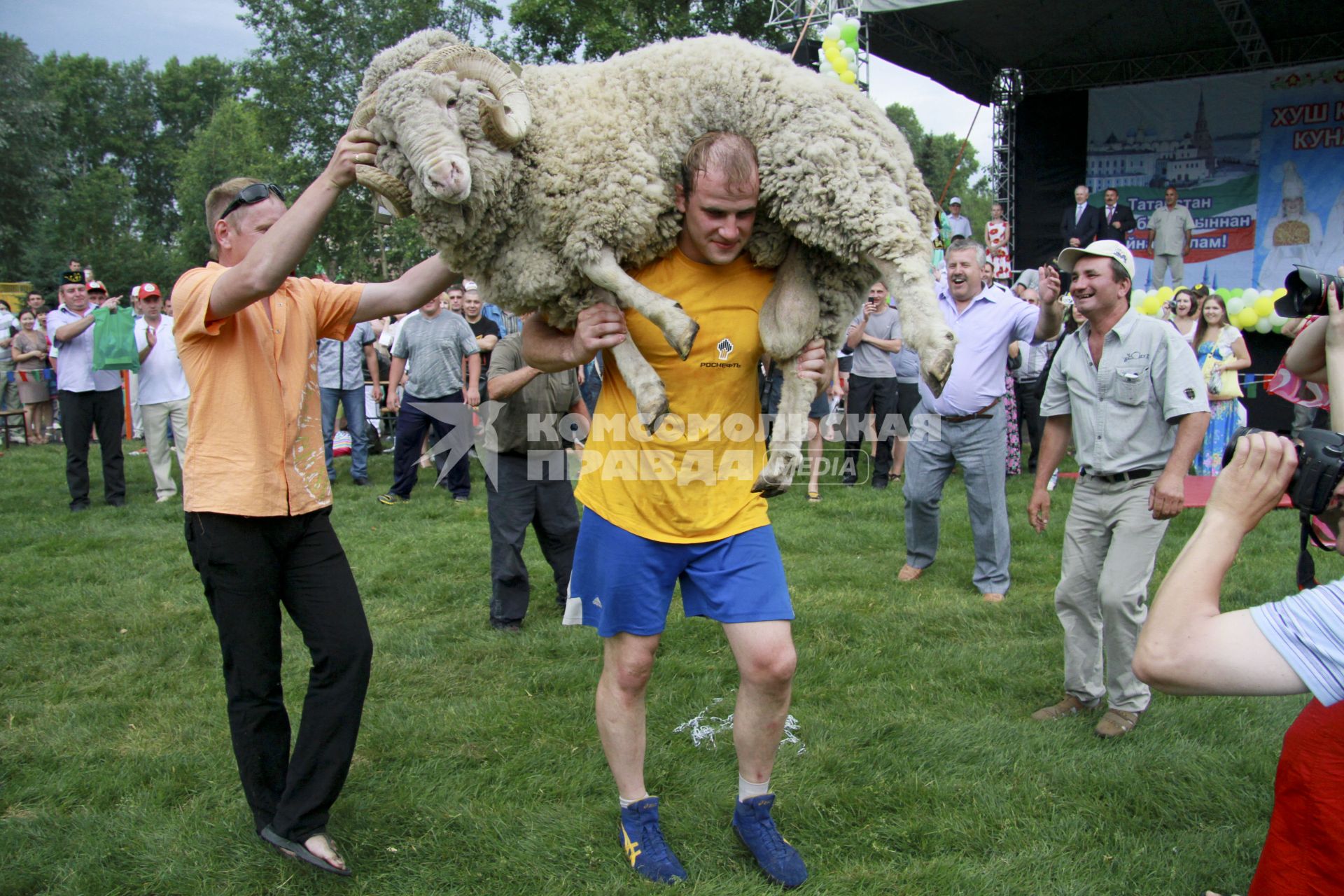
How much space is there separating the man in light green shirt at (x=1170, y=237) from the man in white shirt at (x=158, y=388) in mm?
15734

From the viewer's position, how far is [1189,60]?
57.4 ft

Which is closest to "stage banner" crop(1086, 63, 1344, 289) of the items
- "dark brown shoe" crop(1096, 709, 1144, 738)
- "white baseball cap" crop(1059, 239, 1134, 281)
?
"white baseball cap" crop(1059, 239, 1134, 281)

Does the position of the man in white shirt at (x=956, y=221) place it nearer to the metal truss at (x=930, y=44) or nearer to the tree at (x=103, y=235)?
the metal truss at (x=930, y=44)

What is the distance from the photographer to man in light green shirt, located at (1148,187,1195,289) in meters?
16.0

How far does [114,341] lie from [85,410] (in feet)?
2.56

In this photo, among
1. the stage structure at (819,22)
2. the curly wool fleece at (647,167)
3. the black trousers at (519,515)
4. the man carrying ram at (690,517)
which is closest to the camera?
the curly wool fleece at (647,167)

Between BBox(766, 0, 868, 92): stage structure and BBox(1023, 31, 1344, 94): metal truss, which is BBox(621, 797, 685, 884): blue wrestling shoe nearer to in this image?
BBox(766, 0, 868, 92): stage structure

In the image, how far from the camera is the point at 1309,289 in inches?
104

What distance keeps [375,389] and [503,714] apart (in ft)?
29.6

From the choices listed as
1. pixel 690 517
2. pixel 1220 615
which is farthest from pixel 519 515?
pixel 1220 615

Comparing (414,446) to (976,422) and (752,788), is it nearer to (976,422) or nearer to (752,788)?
(976,422)

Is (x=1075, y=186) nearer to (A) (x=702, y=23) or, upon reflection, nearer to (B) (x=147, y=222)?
(A) (x=702, y=23)

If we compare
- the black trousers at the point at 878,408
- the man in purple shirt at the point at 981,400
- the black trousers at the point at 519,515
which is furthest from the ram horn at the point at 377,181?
the black trousers at the point at 878,408

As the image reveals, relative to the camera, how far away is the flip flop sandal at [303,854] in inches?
124
